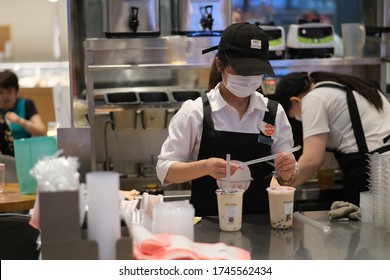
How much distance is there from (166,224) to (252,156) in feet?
3.22

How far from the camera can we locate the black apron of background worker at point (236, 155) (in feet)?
10.6

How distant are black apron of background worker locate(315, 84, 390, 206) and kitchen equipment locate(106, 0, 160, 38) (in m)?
1.45

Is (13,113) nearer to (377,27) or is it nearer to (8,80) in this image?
(8,80)

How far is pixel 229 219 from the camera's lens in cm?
284

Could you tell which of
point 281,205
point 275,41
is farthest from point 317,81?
point 281,205

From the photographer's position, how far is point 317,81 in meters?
4.34

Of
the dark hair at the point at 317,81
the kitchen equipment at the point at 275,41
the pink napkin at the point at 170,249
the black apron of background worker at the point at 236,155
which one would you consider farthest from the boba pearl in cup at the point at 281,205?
the kitchen equipment at the point at 275,41

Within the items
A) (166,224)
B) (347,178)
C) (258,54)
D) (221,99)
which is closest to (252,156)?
(221,99)

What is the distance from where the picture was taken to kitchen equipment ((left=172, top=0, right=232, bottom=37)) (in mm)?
5020

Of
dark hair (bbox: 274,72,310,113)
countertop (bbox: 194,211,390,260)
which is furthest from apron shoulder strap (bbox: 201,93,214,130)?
dark hair (bbox: 274,72,310,113)

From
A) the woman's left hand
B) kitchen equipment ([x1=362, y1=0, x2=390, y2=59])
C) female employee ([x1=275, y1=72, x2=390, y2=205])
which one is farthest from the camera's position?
kitchen equipment ([x1=362, y1=0, x2=390, y2=59])

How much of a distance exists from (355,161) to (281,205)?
1.50m

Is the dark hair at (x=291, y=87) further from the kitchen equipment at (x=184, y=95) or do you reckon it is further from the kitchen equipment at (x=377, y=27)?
the kitchen equipment at (x=377, y=27)

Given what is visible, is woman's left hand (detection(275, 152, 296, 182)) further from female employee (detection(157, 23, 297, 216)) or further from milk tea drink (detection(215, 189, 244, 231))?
milk tea drink (detection(215, 189, 244, 231))
